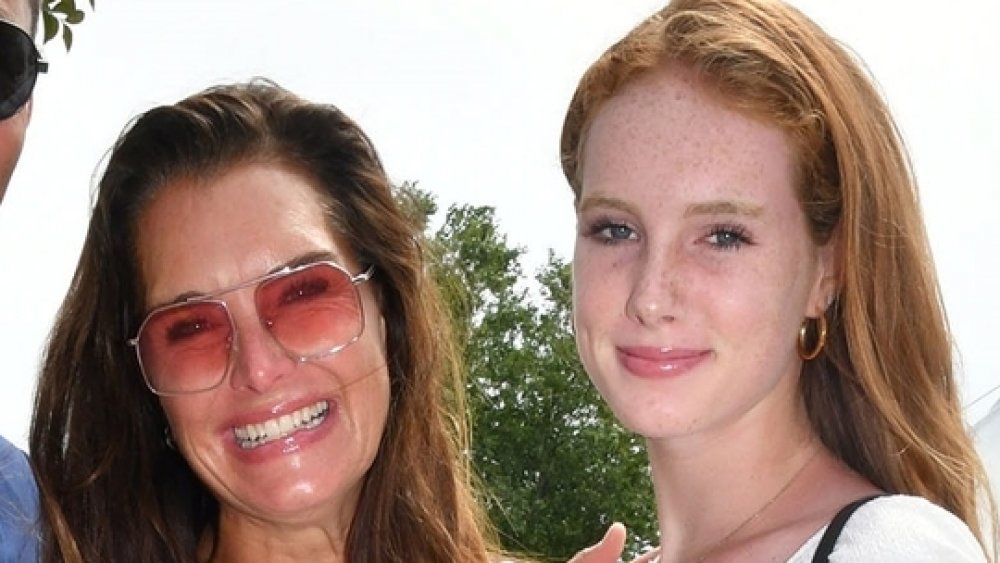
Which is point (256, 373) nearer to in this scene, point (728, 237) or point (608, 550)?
point (608, 550)

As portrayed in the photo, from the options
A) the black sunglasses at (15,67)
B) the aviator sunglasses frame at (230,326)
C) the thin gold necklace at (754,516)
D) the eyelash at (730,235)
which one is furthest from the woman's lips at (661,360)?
the black sunglasses at (15,67)

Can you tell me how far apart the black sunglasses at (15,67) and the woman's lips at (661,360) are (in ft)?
4.18

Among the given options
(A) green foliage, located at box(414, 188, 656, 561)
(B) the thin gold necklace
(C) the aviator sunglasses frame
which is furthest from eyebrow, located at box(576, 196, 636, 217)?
(A) green foliage, located at box(414, 188, 656, 561)

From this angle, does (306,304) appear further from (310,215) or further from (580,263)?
(580,263)

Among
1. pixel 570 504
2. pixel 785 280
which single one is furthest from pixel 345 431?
pixel 570 504

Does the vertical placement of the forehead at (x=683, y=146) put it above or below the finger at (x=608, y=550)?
above

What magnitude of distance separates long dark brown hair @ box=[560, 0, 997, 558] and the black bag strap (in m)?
0.21

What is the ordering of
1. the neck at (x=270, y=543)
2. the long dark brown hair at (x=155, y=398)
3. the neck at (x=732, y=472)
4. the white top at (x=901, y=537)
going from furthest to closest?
the neck at (x=270, y=543) → the long dark brown hair at (x=155, y=398) → the neck at (x=732, y=472) → the white top at (x=901, y=537)

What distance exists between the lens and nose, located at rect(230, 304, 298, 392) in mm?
2529

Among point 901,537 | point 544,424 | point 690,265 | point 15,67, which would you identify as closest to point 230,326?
point 15,67

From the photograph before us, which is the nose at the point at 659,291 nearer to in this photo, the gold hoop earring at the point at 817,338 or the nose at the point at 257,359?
the gold hoop earring at the point at 817,338

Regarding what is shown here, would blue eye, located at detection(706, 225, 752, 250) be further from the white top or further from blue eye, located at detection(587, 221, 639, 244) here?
the white top

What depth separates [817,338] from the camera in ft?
7.33

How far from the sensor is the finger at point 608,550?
2.50m
